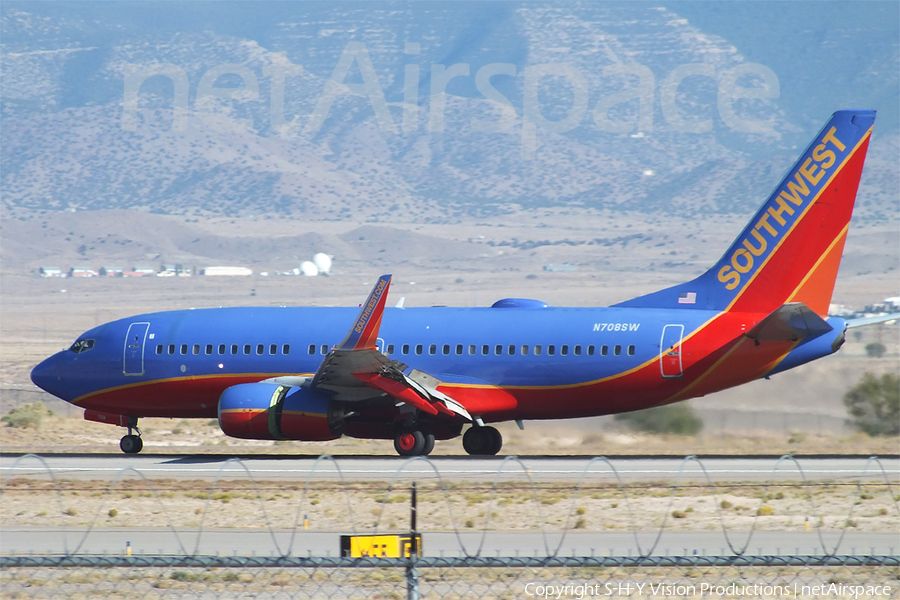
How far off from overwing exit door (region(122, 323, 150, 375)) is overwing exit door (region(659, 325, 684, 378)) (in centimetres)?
1347

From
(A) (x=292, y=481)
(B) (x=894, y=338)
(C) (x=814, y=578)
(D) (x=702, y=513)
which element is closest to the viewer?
(C) (x=814, y=578)

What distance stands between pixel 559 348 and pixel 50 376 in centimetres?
1413

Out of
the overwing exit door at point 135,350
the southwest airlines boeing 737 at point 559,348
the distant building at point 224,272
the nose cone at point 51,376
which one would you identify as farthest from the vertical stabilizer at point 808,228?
the distant building at point 224,272

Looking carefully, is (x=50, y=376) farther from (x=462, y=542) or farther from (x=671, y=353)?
(x=462, y=542)

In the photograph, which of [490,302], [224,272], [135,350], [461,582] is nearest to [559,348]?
[135,350]

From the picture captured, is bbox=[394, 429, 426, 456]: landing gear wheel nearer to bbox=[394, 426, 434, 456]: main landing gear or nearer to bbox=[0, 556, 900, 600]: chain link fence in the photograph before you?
bbox=[394, 426, 434, 456]: main landing gear

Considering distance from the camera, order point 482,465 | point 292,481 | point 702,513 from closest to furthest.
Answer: point 702,513 < point 292,481 < point 482,465

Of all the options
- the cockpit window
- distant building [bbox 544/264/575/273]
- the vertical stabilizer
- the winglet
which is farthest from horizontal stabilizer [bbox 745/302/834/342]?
distant building [bbox 544/264/575/273]

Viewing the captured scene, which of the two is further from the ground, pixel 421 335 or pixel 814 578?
pixel 421 335

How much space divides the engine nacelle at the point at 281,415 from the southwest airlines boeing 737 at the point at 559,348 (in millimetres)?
33

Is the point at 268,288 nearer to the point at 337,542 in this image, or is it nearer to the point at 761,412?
the point at 761,412

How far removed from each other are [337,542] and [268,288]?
149m

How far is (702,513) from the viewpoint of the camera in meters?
21.1

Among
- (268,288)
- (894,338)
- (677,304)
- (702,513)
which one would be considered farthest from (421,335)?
(268,288)
